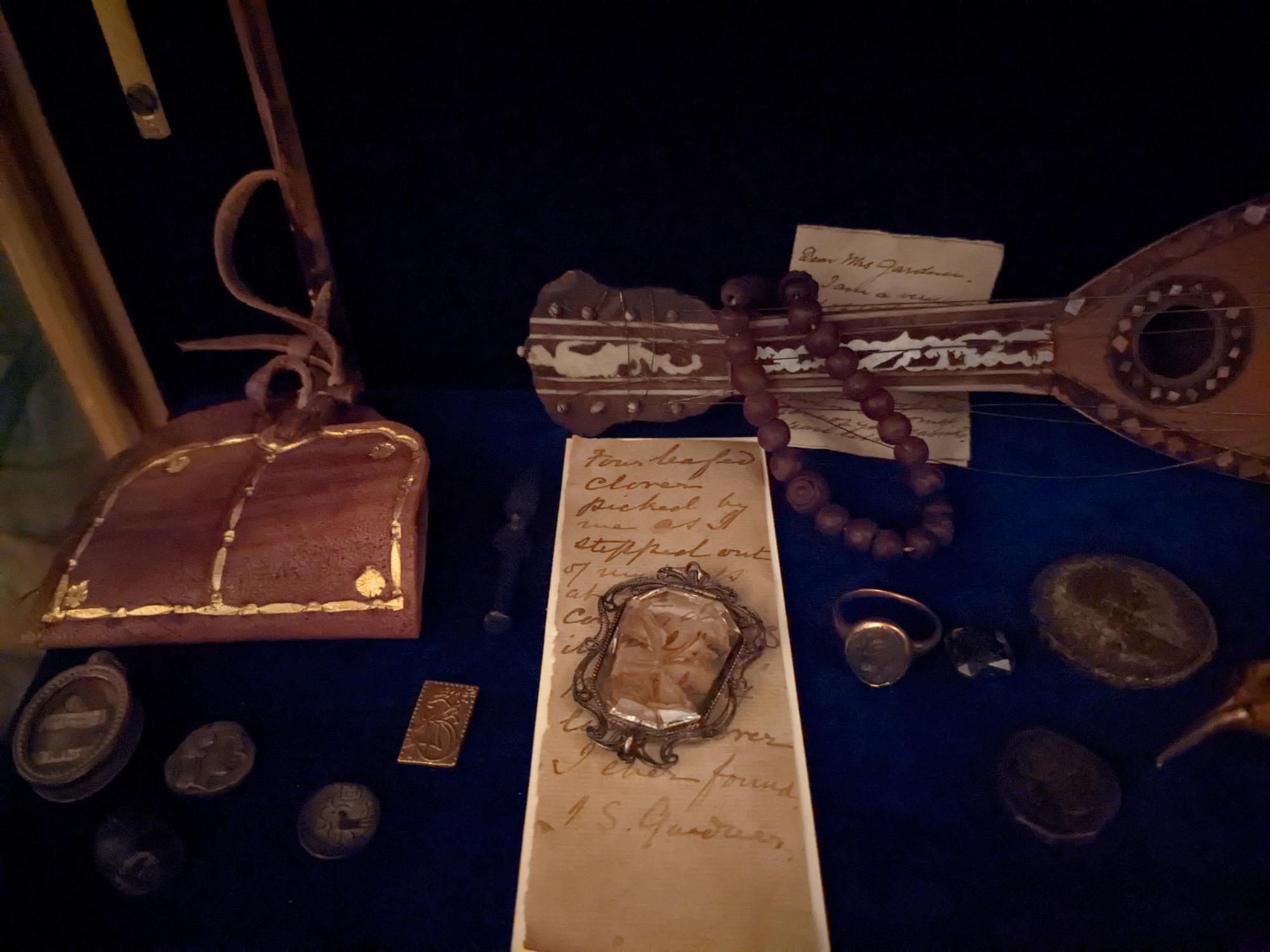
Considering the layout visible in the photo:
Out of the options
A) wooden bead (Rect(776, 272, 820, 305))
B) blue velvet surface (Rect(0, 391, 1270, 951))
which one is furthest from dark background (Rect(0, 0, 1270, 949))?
wooden bead (Rect(776, 272, 820, 305))

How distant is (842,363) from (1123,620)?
1.81 ft

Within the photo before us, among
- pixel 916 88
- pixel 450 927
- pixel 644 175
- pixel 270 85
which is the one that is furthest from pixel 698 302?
pixel 450 927

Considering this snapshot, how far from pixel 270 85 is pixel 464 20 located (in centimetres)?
28

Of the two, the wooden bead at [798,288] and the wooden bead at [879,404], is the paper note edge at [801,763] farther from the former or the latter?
the wooden bead at [798,288]

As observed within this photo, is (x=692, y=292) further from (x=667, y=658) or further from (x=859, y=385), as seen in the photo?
(x=667, y=658)

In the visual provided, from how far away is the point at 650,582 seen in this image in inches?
47.1

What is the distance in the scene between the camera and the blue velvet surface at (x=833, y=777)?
3.11 feet

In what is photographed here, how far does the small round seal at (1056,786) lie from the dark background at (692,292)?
0.03m

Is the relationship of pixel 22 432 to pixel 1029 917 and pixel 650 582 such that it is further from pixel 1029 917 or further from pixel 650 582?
pixel 1029 917

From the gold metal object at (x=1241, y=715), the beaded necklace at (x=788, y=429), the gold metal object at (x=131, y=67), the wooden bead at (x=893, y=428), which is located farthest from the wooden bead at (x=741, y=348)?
the gold metal object at (x=131, y=67)

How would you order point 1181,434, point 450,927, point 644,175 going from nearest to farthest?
point 450,927
point 644,175
point 1181,434

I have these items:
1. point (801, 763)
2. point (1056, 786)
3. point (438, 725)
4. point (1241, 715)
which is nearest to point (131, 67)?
point (438, 725)

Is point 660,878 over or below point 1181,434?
below

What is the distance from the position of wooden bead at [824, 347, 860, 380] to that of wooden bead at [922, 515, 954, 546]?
27cm
